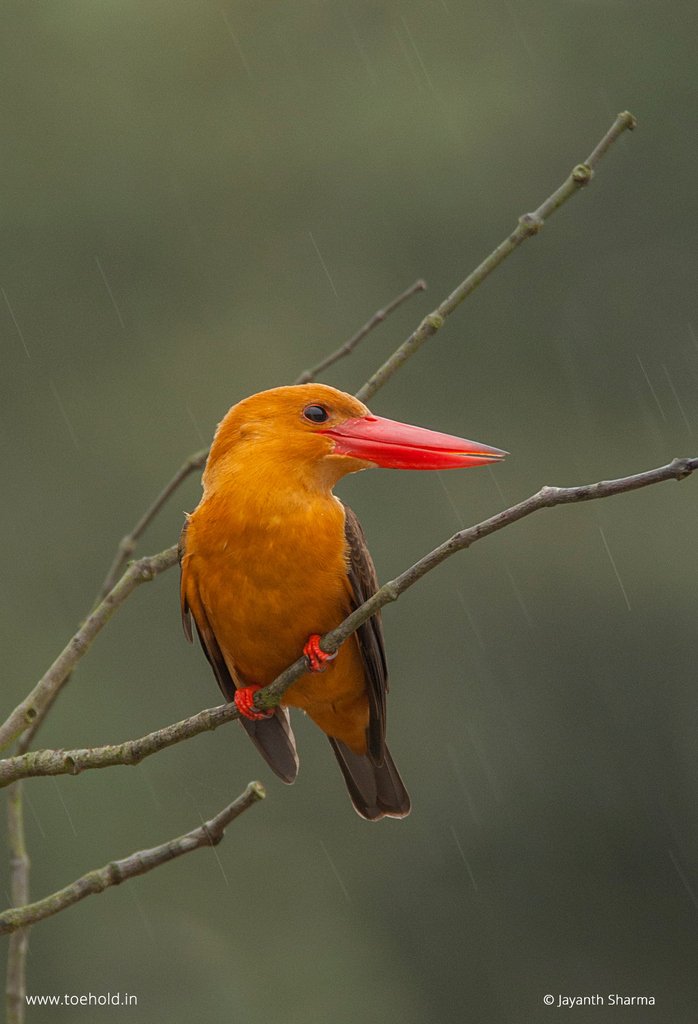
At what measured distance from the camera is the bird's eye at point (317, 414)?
3.32 meters

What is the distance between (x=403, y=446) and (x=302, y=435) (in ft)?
1.54

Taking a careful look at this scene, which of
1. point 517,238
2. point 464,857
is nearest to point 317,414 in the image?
point 517,238

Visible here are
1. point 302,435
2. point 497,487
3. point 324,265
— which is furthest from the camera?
point 324,265

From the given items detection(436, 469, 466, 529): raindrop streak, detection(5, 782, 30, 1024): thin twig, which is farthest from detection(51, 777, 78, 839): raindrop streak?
detection(5, 782, 30, 1024): thin twig

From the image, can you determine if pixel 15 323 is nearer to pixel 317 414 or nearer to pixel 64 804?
pixel 64 804

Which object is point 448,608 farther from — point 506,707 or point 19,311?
point 19,311

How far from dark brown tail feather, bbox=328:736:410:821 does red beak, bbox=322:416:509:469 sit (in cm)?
108

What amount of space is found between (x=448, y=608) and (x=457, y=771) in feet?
6.35

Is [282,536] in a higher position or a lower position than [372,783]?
higher

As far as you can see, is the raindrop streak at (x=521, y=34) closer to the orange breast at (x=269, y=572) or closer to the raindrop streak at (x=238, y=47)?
the raindrop streak at (x=238, y=47)

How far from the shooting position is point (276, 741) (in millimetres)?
3781

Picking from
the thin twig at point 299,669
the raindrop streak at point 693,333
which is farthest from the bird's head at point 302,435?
the raindrop streak at point 693,333

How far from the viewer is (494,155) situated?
20797 millimetres

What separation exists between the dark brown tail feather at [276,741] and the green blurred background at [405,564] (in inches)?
398
